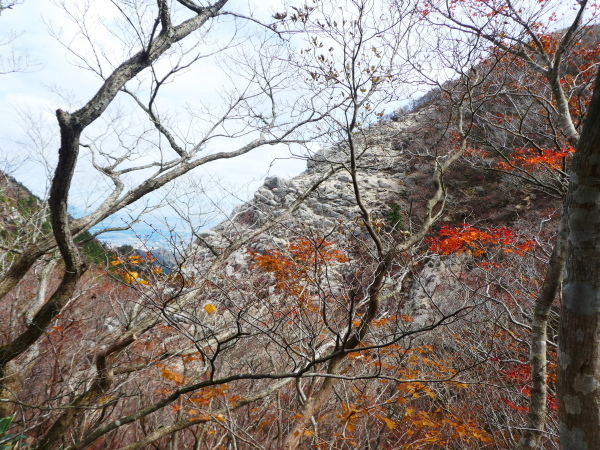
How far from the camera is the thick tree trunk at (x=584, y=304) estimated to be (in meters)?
1.24

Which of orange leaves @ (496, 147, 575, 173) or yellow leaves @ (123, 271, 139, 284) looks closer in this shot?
yellow leaves @ (123, 271, 139, 284)

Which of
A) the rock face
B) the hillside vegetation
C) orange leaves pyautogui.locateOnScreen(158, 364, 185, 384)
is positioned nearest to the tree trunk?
the hillside vegetation

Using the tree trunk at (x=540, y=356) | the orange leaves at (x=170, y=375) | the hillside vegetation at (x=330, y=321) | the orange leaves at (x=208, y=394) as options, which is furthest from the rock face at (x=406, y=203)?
the tree trunk at (x=540, y=356)

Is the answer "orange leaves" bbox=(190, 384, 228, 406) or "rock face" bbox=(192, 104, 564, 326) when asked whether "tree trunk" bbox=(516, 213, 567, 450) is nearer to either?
"orange leaves" bbox=(190, 384, 228, 406)

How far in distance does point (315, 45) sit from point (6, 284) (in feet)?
13.2

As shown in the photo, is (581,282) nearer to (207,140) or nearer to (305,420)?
(305,420)

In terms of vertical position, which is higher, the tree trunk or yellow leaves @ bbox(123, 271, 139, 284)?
yellow leaves @ bbox(123, 271, 139, 284)

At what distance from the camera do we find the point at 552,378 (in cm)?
520

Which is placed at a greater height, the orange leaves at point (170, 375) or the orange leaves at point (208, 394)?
the orange leaves at point (170, 375)

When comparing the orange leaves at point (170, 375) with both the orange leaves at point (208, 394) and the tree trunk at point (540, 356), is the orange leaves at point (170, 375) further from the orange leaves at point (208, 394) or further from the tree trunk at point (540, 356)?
the tree trunk at point (540, 356)

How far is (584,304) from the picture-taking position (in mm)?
1254

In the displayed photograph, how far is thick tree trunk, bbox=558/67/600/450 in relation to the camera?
124 cm

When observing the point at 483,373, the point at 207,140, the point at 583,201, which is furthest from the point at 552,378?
the point at 207,140

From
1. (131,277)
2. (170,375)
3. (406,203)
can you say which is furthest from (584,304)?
(406,203)
